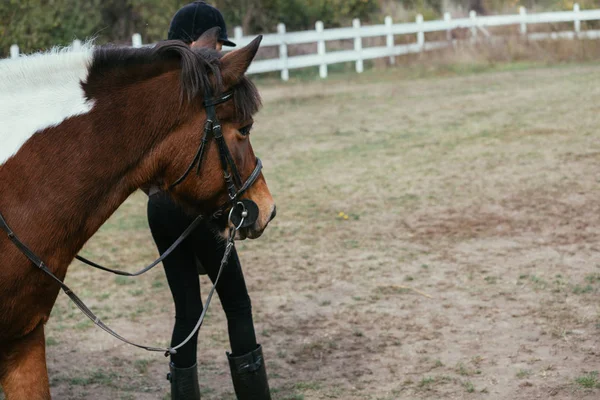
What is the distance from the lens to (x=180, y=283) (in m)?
3.78

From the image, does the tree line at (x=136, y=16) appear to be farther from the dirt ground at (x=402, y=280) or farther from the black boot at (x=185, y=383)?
the black boot at (x=185, y=383)

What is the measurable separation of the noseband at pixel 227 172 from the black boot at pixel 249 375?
824 mm

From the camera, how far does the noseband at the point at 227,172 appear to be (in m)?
3.05

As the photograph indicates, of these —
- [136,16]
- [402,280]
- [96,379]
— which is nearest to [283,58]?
[136,16]

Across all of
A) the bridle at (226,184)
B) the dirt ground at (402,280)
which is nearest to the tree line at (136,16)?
the dirt ground at (402,280)

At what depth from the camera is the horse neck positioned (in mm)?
2914

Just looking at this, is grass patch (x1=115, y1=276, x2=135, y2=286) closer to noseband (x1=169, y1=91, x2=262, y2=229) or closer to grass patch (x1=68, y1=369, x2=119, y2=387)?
grass patch (x1=68, y1=369, x2=119, y2=387)

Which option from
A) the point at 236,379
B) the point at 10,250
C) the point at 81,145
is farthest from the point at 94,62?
the point at 236,379

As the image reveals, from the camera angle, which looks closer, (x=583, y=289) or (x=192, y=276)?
(x=192, y=276)

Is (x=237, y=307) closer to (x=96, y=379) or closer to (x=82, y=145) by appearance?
(x=82, y=145)

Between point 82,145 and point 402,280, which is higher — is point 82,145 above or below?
above

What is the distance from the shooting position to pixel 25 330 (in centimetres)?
302

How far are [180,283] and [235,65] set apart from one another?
1217 millimetres

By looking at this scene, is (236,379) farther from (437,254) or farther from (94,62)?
(437,254)
